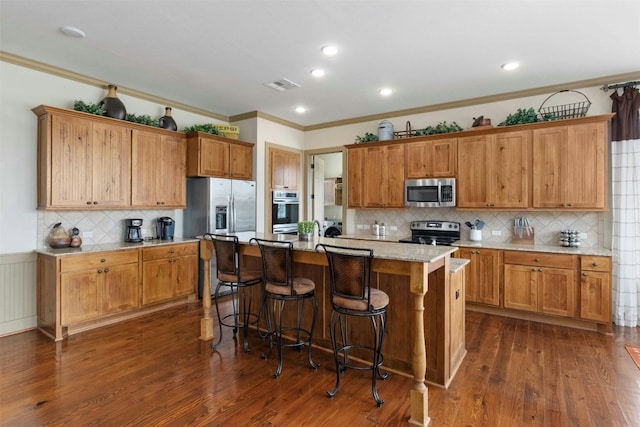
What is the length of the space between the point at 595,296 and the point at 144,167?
567cm

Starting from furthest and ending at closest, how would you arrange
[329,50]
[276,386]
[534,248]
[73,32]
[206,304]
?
[534,248] → [206,304] → [329,50] → [73,32] → [276,386]

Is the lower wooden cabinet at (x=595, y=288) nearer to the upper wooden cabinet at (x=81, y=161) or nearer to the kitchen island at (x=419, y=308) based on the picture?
the kitchen island at (x=419, y=308)

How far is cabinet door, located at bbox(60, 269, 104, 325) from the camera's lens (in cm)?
349

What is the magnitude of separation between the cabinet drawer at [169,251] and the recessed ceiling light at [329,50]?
3.14m

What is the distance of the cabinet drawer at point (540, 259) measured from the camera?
379cm

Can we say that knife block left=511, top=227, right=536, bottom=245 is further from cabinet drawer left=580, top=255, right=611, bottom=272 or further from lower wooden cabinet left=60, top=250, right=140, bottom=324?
lower wooden cabinet left=60, top=250, right=140, bottom=324

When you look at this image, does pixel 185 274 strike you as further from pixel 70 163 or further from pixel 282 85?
pixel 282 85

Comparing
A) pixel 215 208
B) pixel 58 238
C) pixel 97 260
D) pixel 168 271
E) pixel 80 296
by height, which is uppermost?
pixel 215 208

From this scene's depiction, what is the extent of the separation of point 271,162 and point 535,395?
15.7 ft

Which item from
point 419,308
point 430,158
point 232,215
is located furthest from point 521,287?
point 232,215

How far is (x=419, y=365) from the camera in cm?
225

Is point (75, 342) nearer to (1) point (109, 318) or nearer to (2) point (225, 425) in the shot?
(1) point (109, 318)

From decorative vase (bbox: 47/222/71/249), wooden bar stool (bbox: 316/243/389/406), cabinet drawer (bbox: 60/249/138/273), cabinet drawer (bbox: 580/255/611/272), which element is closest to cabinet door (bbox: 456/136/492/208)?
cabinet drawer (bbox: 580/255/611/272)

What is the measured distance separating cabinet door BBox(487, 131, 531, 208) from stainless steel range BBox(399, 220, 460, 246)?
693 millimetres
